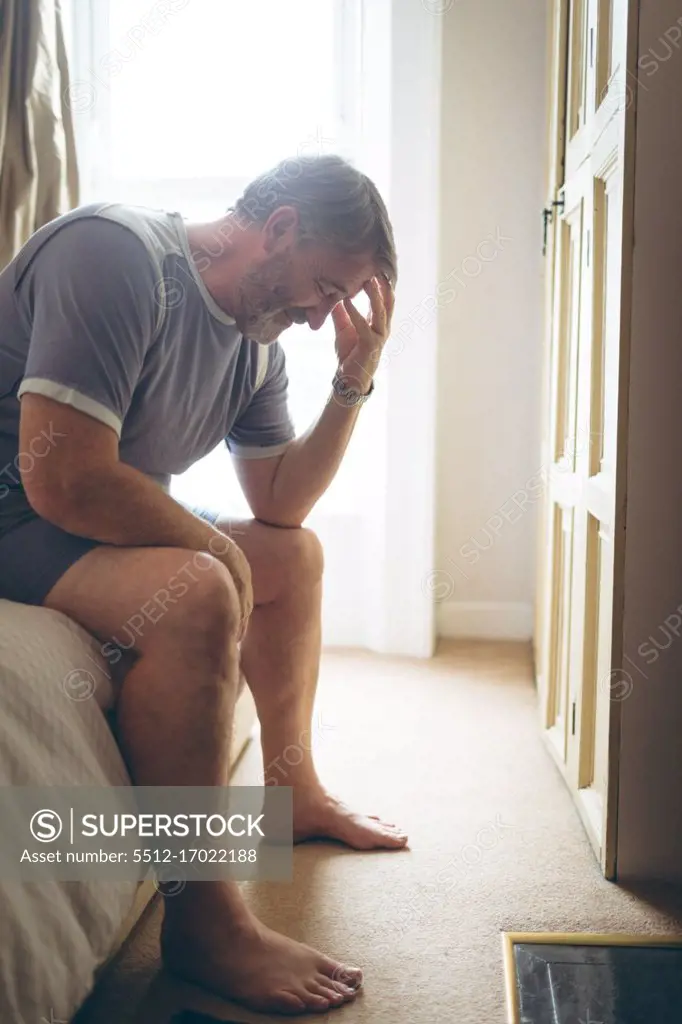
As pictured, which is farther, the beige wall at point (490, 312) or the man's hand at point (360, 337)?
the beige wall at point (490, 312)

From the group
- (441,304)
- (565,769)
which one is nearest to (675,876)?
(565,769)

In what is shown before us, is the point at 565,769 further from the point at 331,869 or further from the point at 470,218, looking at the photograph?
the point at 470,218

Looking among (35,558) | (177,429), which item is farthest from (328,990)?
(177,429)

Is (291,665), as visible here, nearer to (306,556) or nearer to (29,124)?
(306,556)

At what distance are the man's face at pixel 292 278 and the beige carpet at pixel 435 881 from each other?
81 centimetres

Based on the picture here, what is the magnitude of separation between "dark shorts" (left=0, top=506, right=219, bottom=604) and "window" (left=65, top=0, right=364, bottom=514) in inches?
65.1

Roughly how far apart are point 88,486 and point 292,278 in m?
0.40

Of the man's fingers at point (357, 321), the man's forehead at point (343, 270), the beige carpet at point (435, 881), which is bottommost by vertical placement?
the beige carpet at point (435, 881)

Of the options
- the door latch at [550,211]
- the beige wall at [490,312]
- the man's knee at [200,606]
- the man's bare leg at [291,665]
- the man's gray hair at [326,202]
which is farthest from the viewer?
the beige wall at [490,312]

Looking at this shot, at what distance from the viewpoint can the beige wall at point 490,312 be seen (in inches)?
109

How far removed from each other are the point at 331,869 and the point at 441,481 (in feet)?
5.36

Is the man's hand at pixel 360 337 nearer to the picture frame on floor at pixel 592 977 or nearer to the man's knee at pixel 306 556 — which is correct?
the man's knee at pixel 306 556

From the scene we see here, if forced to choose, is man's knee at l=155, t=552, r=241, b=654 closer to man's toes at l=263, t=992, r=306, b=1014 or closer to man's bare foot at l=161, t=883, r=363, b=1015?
man's bare foot at l=161, t=883, r=363, b=1015

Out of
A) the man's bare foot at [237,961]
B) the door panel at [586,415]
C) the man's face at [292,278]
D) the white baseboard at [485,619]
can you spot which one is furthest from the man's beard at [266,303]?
the white baseboard at [485,619]
